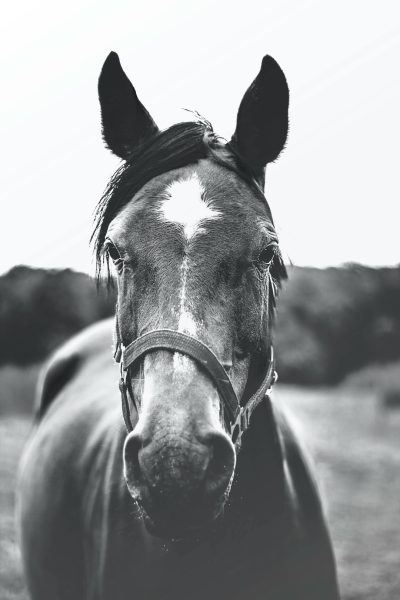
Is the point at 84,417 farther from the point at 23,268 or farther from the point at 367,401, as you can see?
the point at 367,401

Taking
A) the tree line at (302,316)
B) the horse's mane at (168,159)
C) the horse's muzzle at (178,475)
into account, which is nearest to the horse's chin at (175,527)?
the horse's muzzle at (178,475)

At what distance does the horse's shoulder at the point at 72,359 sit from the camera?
299 cm

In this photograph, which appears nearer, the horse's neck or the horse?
the horse

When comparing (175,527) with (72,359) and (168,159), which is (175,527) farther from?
(72,359)

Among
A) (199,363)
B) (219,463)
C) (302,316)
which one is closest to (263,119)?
(199,363)

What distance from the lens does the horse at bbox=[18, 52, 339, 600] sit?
121 centimetres

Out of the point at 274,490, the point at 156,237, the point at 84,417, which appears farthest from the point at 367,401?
the point at 156,237

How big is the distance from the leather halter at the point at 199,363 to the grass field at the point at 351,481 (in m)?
2.63

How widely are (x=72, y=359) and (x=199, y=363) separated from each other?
1950 millimetres

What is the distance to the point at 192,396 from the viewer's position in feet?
3.95

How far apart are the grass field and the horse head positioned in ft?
8.70

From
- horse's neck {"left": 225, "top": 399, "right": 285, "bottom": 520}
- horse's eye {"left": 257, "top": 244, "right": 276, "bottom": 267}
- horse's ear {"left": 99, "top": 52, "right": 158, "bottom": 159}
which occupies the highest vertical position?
horse's ear {"left": 99, "top": 52, "right": 158, "bottom": 159}

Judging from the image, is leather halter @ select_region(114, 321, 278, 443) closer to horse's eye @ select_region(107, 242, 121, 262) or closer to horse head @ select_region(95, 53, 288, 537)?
horse head @ select_region(95, 53, 288, 537)

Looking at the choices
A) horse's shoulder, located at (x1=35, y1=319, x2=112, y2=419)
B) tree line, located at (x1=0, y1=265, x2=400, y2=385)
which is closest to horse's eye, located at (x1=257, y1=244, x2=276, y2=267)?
horse's shoulder, located at (x1=35, y1=319, x2=112, y2=419)
